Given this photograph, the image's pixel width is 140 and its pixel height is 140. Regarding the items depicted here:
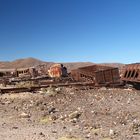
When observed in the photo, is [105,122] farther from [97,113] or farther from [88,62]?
[88,62]

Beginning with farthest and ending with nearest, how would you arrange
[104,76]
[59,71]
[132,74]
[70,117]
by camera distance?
1. [59,71]
2. [104,76]
3. [132,74]
4. [70,117]

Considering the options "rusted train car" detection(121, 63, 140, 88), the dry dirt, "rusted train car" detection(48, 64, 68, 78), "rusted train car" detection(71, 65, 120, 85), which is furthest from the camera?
"rusted train car" detection(48, 64, 68, 78)

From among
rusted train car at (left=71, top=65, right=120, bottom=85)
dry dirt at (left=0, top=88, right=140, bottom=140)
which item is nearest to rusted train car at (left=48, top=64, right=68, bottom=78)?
rusted train car at (left=71, top=65, right=120, bottom=85)

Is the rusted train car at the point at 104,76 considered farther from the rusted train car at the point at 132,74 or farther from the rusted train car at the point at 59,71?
the rusted train car at the point at 59,71

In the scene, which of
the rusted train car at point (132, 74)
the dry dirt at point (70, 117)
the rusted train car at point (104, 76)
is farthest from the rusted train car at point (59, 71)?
the dry dirt at point (70, 117)

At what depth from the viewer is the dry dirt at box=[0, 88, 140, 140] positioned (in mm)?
11406

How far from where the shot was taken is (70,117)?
46.2 feet

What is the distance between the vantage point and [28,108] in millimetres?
16609

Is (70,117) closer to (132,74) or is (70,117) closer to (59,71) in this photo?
(132,74)

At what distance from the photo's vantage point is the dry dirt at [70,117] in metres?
11.4

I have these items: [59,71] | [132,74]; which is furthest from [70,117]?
[59,71]

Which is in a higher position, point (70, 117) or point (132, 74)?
point (132, 74)

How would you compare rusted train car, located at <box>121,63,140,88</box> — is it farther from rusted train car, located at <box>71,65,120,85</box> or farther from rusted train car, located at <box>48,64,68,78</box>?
rusted train car, located at <box>48,64,68,78</box>

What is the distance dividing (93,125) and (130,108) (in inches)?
156
